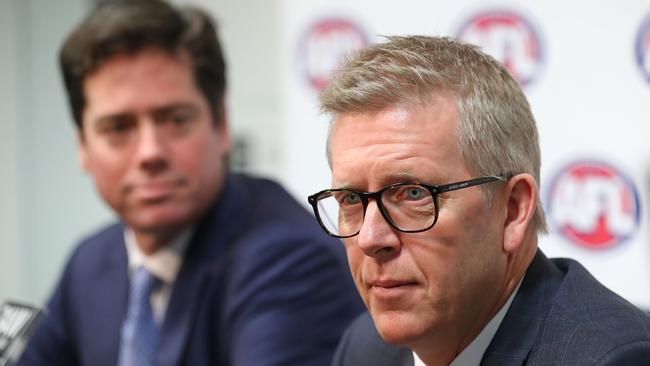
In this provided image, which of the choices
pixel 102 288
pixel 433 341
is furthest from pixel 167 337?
pixel 433 341

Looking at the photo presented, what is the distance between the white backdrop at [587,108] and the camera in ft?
5.50

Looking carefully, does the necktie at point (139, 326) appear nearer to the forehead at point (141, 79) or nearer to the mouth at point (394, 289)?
the forehead at point (141, 79)

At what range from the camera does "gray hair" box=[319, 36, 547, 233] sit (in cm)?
102

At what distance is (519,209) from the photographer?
1.05 metres

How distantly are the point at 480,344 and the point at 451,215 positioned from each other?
0.18m

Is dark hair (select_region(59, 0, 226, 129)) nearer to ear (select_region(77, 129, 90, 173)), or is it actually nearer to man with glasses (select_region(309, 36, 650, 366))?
ear (select_region(77, 129, 90, 173))

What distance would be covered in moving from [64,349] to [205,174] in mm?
556

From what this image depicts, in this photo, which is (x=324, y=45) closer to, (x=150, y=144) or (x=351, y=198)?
(x=150, y=144)

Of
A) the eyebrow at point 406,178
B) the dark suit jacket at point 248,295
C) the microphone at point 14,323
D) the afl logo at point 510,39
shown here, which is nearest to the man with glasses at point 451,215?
the eyebrow at point 406,178

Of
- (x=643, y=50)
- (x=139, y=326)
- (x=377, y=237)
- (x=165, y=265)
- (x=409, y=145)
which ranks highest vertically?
(x=643, y=50)

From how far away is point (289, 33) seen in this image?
2250 millimetres

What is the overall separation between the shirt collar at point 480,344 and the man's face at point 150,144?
2.68 ft

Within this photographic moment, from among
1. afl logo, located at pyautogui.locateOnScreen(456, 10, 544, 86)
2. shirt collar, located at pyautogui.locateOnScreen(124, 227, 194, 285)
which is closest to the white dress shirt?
shirt collar, located at pyautogui.locateOnScreen(124, 227, 194, 285)

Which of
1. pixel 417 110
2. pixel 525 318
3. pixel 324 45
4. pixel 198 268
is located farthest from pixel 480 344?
pixel 324 45
